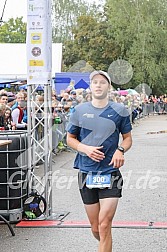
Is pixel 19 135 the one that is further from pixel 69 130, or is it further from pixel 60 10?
pixel 60 10

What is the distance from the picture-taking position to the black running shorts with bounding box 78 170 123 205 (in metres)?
5.36

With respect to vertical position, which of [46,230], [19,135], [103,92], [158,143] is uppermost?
[103,92]

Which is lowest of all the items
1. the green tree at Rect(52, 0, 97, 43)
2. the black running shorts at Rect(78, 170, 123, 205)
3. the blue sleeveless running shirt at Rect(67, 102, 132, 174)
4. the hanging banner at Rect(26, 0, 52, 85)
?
the black running shorts at Rect(78, 170, 123, 205)

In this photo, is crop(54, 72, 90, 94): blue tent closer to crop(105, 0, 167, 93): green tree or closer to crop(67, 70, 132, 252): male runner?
crop(67, 70, 132, 252): male runner

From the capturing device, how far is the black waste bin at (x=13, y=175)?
7828mm

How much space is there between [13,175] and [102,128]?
286cm

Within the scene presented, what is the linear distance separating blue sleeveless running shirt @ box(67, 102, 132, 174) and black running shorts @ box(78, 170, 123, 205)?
3.5 inches

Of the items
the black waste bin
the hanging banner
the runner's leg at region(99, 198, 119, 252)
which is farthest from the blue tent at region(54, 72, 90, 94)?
the runner's leg at region(99, 198, 119, 252)

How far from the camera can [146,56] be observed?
5269 centimetres

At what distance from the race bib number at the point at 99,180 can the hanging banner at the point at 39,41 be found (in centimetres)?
287

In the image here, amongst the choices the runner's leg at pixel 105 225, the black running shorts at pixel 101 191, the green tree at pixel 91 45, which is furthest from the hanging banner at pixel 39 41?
the green tree at pixel 91 45

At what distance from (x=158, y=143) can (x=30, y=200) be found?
43.4 feet

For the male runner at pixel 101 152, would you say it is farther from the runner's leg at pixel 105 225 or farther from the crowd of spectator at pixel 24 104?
the crowd of spectator at pixel 24 104

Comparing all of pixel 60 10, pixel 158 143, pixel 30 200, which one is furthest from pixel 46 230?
pixel 60 10
